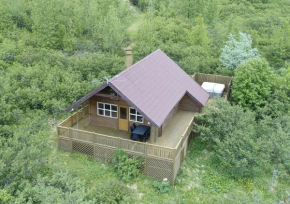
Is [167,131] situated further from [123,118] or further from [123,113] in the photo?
[123,113]

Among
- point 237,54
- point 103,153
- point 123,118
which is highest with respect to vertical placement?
point 237,54

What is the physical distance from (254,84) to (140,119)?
9498 millimetres

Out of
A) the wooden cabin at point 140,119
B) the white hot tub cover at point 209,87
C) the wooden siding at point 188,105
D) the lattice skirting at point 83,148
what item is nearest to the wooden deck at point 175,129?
the wooden cabin at point 140,119

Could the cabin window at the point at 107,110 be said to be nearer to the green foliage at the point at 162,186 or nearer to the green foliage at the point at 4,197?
the green foliage at the point at 162,186

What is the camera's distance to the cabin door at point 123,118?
16.7m

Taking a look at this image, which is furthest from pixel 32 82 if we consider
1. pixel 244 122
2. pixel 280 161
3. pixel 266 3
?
pixel 266 3

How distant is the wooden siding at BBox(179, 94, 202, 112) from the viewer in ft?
64.9

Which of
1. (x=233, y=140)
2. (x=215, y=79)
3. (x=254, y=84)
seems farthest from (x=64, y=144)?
(x=215, y=79)

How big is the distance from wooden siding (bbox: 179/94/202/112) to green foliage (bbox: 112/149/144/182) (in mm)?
6896

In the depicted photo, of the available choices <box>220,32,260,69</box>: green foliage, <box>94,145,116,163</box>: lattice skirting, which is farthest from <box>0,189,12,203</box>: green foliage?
<box>220,32,260,69</box>: green foliage

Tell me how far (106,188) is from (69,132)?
432 centimetres

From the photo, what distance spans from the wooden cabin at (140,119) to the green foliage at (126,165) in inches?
12.8

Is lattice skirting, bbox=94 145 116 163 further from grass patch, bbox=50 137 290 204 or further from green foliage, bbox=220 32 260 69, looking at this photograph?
green foliage, bbox=220 32 260 69

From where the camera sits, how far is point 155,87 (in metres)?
16.9
